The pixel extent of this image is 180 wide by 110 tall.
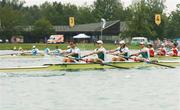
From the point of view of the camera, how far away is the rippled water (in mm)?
17000

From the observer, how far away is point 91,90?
20719mm

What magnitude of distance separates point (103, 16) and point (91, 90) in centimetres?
11030

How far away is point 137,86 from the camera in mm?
22219

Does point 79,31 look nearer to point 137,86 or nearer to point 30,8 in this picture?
point 30,8

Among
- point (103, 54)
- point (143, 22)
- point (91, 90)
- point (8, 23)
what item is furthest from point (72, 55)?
point (8, 23)

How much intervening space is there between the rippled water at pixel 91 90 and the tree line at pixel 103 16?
186 feet

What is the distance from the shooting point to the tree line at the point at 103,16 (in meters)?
85.2

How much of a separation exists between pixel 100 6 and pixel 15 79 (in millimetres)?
112040

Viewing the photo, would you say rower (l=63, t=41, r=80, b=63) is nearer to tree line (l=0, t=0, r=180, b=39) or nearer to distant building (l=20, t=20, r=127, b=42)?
tree line (l=0, t=0, r=180, b=39)

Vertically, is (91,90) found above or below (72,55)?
below

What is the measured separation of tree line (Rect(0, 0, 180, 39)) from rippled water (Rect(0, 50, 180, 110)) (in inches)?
2228

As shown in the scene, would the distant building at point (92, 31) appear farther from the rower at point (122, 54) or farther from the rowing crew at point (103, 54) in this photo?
the rowing crew at point (103, 54)

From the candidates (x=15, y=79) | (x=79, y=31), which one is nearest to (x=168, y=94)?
(x=15, y=79)

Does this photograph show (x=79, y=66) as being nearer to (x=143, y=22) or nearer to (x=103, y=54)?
(x=103, y=54)
